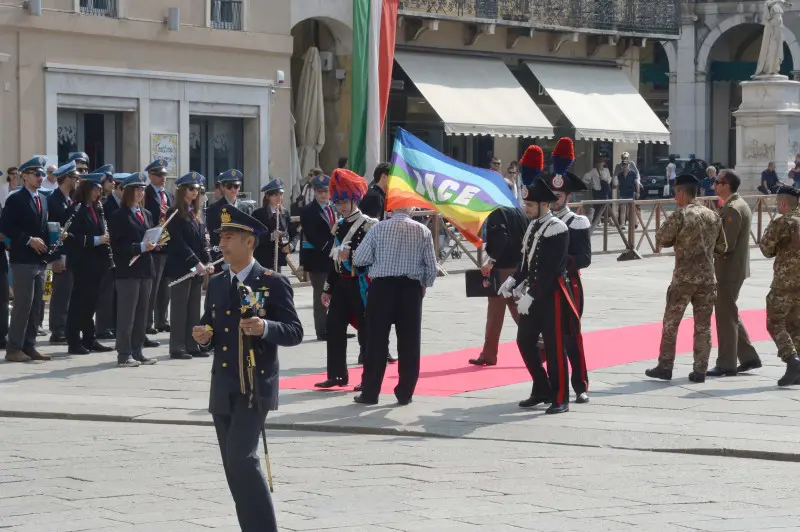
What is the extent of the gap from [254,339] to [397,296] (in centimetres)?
491

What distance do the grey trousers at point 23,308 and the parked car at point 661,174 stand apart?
110 ft

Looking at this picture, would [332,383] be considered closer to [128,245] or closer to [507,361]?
[507,361]

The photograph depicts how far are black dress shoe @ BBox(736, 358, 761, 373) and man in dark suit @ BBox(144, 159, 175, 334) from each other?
5.56 m

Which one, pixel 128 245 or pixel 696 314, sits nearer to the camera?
pixel 696 314

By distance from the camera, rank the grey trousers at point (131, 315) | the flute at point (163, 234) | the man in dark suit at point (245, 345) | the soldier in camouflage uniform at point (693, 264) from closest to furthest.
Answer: the man in dark suit at point (245, 345)
the soldier in camouflage uniform at point (693, 264)
the grey trousers at point (131, 315)
the flute at point (163, 234)

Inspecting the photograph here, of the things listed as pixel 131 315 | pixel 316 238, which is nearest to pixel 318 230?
pixel 316 238

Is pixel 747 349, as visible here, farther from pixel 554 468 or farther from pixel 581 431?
pixel 554 468

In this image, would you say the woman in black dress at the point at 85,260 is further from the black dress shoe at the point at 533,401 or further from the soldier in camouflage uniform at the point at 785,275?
the soldier in camouflage uniform at the point at 785,275

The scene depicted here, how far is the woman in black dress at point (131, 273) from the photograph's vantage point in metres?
14.5

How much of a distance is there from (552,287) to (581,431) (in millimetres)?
1296

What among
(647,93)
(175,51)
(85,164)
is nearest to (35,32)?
(175,51)

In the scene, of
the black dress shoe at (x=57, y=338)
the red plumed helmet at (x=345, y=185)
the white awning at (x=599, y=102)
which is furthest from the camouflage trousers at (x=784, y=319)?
the white awning at (x=599, y=102)

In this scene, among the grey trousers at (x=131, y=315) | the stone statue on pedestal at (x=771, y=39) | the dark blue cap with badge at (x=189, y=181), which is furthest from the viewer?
the stone statue on pedestal at (x=771, y=39)

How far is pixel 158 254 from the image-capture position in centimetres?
1568
